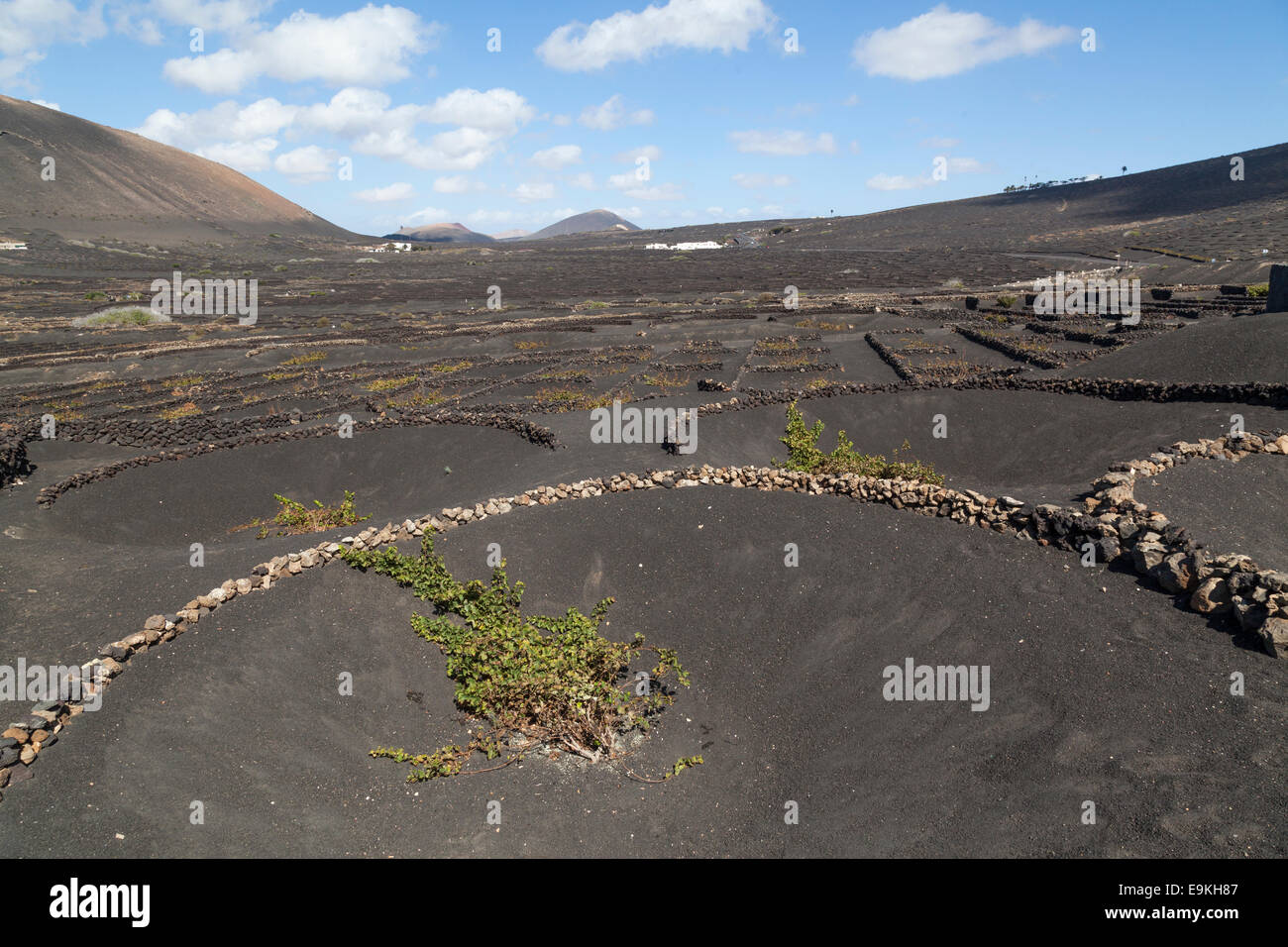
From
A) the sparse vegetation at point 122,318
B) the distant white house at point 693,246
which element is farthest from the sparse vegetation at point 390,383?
the distant white house at point 693,246

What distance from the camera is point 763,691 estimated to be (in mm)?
9914

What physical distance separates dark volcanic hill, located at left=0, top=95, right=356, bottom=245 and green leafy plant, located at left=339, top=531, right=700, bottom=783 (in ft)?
416

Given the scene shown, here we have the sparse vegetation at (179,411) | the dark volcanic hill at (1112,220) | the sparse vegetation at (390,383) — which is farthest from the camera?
the dark volcanic hill at (1112,220)

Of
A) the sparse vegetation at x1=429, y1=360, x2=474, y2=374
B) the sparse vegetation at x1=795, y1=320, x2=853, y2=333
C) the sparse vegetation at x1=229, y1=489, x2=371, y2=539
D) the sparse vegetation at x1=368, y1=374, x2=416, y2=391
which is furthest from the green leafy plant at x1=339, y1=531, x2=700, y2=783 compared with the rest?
the sparse vegetation at x1=795, y1=320, x2=853, y2=333

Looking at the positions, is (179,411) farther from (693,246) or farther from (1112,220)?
(1112,220)

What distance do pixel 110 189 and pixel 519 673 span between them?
159220 millimetres

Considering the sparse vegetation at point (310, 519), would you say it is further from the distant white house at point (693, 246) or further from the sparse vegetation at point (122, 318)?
the distant white house at point (693, 246)

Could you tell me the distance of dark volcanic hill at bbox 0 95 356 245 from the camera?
108 metres

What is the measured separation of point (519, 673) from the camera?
30.3 feet

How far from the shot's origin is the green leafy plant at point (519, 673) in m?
8.80

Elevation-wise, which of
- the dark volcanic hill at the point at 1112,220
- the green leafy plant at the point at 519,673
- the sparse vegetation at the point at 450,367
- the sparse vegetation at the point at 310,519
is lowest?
the green leafy plant at the point at 519,673

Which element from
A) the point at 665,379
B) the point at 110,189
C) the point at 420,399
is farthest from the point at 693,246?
the point at 420,399

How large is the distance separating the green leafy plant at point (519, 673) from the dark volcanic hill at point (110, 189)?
127 metres
